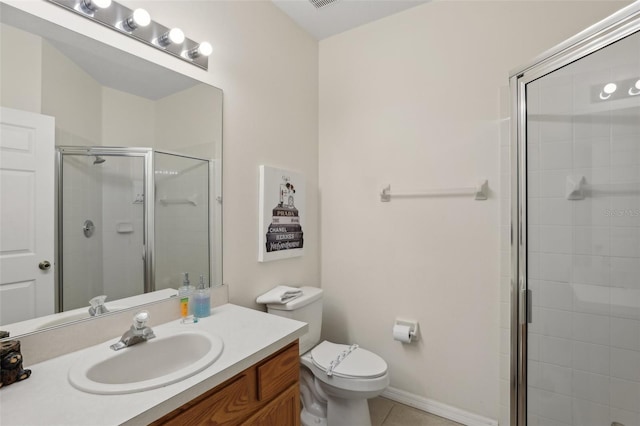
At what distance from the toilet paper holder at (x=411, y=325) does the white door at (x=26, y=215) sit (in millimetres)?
1738

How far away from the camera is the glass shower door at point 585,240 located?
1.13 metres

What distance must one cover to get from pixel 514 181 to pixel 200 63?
5.36ft

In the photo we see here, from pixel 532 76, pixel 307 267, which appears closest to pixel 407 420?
pixel 307 267

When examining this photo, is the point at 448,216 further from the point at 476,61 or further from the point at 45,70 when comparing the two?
the point at 45,70

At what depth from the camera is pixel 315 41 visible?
230 centimetres

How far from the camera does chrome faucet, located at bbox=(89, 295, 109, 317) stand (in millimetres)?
1092

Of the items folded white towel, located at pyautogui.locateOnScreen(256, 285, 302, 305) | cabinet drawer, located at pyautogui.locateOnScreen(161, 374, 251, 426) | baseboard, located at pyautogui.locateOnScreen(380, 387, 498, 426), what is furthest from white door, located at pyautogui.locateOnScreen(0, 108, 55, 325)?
baseboard, located at pyautogui.locateOnScreen(380, 387, 498, 426)

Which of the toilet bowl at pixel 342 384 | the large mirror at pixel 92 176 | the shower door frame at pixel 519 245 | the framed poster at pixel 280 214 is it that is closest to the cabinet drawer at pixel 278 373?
the toilet bowl at pixel 342 384

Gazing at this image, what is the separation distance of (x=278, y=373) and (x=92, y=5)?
1.49 meters

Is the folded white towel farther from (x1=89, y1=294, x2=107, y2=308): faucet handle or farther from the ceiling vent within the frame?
the ceiling vent

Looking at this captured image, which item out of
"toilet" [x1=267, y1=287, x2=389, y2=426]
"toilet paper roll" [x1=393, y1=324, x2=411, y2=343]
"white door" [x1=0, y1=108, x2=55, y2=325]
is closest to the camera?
"white door" [x1=0, y1=108, x2=55, y2=325]

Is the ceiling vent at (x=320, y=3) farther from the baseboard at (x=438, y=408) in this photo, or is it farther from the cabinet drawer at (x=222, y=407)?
the baseboard at (x=438, y=408)

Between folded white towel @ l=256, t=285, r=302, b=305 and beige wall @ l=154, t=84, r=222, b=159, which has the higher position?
beige wall @ l=154, t=84, r=222, b=159

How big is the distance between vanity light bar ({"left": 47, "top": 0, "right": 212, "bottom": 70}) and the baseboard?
2.23 m
